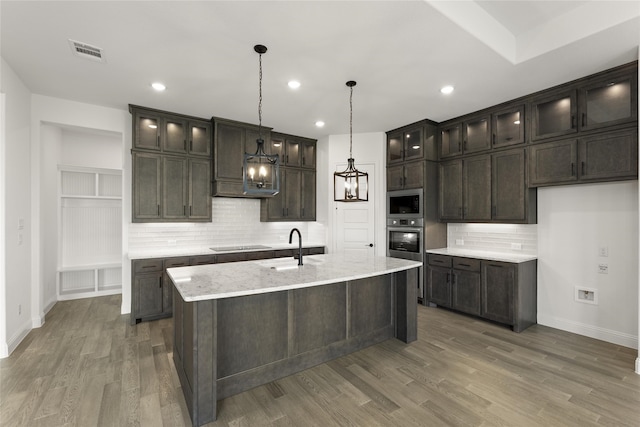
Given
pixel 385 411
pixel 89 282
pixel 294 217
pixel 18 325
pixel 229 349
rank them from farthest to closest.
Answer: pixel 294 217, pixel 89 282, pixel 18 325, pixel 229 349, pixel 385 411

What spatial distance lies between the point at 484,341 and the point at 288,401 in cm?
243

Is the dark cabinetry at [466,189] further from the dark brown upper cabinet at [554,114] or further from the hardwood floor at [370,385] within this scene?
the hardwood floor at [370,385]

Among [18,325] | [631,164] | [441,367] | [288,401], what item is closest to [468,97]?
[631,164]

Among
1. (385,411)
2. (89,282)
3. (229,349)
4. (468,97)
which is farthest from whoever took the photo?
(89,282)

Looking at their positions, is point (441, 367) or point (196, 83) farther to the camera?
point (196, 83)

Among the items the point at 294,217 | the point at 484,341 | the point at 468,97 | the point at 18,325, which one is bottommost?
the point at 484,341

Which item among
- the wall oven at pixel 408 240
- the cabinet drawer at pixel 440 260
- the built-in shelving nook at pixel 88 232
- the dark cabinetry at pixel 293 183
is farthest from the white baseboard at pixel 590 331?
the built-in shelving nook at pixel 88 232

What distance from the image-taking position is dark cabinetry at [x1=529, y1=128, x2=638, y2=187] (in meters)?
3.22

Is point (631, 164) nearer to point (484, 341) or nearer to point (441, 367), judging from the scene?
point (484, 341)

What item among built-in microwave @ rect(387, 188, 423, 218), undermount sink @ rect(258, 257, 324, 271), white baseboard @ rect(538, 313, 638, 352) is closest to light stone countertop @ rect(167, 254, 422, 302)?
undermount sink @ rect(258, 257, 324, 271)

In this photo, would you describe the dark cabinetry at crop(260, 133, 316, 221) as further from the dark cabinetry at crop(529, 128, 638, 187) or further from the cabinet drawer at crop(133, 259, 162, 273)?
the dark cabinetry at crop(529, 128, 638, 187)

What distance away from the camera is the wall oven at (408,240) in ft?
16.4

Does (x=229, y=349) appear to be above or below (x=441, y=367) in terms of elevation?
above

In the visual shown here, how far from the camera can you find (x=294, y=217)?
594 centimetres
